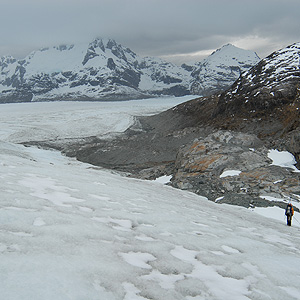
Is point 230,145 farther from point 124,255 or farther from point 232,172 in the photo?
point 124,255

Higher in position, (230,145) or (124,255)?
(124,255)

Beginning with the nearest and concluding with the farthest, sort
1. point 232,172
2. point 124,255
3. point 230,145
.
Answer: point 124,255, point 232,172, point 230,145

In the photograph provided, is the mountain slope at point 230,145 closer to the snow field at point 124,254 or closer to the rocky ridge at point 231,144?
the rocky ridge at point 231,144

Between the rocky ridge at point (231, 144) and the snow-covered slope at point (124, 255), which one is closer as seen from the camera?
the snow-covered slope at point (124, 255)

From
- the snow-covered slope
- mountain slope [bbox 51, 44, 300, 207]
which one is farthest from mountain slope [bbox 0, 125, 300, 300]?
mountain slope [bbox 51, 44, 300, 207]

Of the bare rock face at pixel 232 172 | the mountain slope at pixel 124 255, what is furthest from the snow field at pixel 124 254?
the bare rock face at pixel 232 172

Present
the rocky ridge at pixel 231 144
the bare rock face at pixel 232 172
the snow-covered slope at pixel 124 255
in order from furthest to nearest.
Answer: the rocky ridge at pixel 231 144 < the bare rock face at pixel 232 172 < the snow-covered slope at pixel 124 255

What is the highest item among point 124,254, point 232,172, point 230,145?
point 124,254

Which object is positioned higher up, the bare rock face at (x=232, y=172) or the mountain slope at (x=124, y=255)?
the mountain slope at (x=124, y=255)

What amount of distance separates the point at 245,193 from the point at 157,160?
78.1ft

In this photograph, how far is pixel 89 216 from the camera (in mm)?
7242

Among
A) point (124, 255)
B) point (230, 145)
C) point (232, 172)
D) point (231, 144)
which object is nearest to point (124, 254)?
point (124, 255)

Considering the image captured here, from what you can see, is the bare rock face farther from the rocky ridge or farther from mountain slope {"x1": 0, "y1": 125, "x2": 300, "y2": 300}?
mountain slope {"x1": 0, "y1": 125, "x2": 300, "y2": 300}

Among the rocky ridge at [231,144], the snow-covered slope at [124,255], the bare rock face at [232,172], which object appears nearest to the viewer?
the snow-covered slope at [124,255]
